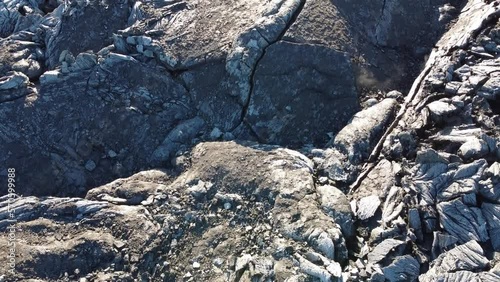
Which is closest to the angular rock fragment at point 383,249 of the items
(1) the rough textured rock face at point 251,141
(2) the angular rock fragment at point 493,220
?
(1) the rough textured rock face at point 251,141

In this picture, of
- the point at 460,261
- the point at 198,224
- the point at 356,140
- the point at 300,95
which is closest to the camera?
the point at 460,261

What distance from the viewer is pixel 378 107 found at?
8453mm

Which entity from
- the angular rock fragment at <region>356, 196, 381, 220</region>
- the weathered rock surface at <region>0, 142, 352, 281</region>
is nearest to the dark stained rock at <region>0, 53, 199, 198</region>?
the weathered rock surface at <region>0, 142, 352, 281</region>

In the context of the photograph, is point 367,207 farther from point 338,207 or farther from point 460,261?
point 460,261

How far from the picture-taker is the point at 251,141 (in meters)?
8.36

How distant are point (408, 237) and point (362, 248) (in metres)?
0.60

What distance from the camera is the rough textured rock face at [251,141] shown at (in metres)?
6.78

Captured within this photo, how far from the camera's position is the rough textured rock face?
6777 mm

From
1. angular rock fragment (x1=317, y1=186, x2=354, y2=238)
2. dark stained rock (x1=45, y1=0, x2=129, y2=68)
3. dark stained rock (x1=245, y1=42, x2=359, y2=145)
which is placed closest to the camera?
angular rock fragment (x1=317, y1=186, x2=354, y2=238)

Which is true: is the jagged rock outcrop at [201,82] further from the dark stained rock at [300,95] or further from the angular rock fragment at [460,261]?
the angular rock fragment at [460,261]

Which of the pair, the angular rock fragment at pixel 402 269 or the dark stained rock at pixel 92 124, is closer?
the angular rock fragment at pixel 402 269

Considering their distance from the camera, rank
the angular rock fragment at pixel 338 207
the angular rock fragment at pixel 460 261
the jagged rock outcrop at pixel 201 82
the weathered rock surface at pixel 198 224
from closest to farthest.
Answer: the angular rock fragment at pixel 460 261 < the weathered rock surface at pixel 198 224 < the angular rock fragment at pixel 338 207 < the jagged rock outcrop at pixel 201 82
